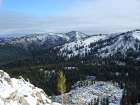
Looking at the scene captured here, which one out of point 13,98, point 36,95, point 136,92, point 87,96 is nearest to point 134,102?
point 136,92

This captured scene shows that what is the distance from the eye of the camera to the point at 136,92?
19075 centimetres

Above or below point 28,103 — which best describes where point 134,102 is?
below

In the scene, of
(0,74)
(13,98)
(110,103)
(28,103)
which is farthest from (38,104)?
(110,103)

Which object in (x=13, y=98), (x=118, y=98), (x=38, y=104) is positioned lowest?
(x=118, y=98)

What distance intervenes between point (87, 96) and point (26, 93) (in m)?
122

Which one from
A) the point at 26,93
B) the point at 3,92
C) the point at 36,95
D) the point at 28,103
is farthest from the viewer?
the point at 36,95

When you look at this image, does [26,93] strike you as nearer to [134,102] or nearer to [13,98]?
[13,98]

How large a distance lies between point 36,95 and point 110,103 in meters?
107

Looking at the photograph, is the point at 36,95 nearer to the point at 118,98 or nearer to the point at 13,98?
the point at 13,98

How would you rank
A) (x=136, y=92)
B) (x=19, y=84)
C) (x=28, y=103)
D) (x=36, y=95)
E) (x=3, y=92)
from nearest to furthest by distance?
(x=3, y=92), (x=28, y=103), (x=36, y=95), (x=19, y=84), (x=136, y=92)

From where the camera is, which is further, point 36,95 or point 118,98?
point 118,98

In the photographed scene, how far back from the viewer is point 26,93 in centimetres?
8275

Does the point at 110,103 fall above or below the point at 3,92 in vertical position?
below

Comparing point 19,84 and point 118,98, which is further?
point 118,98
